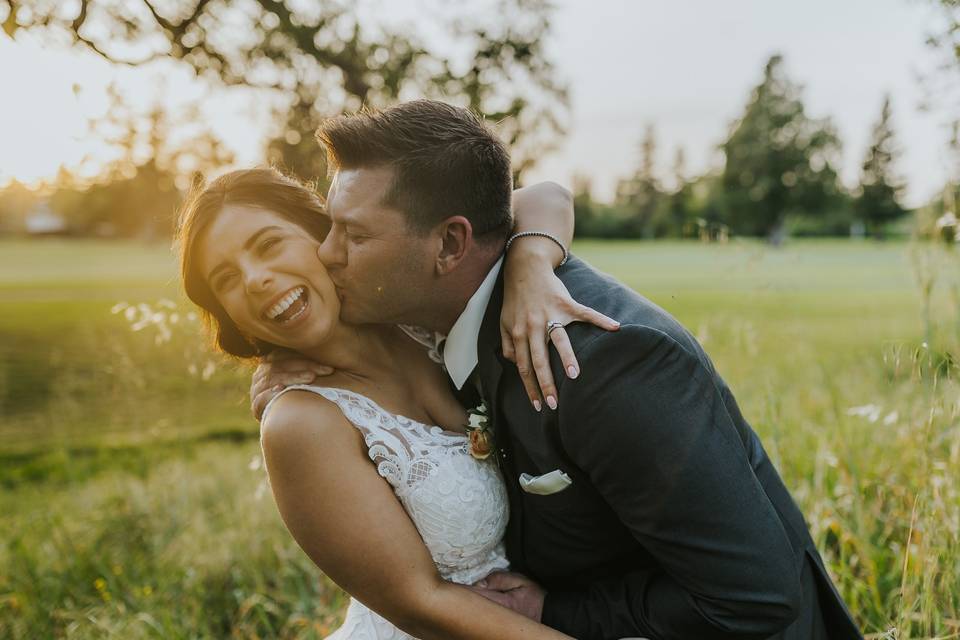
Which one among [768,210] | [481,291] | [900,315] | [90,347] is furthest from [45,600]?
[768,210]

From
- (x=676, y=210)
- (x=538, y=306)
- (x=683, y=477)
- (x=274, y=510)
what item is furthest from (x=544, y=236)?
(x=676, y=210)

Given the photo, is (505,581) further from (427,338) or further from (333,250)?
(333,250)

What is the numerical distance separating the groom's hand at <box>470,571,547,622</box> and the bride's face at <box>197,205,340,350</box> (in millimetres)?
966

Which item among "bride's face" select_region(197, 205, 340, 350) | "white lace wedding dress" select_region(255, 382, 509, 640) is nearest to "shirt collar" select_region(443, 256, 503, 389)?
"white lace wedding dress" select_region(255, 382, 509, 640)

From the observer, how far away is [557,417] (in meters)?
1.97

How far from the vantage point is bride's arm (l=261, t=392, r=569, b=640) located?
2053mm

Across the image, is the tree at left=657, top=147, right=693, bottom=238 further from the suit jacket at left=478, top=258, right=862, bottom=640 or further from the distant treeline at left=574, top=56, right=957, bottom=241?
the suit jacket at left=478, top=258, right=862, bottom=640

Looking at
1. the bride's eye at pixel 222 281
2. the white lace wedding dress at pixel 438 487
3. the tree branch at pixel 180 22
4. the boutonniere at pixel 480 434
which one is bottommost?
the white lace wedding dress at pixel 438 487

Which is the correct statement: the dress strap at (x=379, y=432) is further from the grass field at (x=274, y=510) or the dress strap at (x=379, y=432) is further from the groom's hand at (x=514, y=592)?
the grass field at (x=274, y=510)

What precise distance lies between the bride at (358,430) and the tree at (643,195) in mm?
60272

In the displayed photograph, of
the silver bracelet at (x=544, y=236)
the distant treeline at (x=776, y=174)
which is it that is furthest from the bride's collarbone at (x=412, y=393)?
the distant treeline at (x=776, y=174)

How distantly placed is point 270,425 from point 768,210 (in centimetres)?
5671

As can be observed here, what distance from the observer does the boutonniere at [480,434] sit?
7.53 feet

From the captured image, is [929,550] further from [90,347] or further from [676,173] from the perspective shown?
[676,173]
